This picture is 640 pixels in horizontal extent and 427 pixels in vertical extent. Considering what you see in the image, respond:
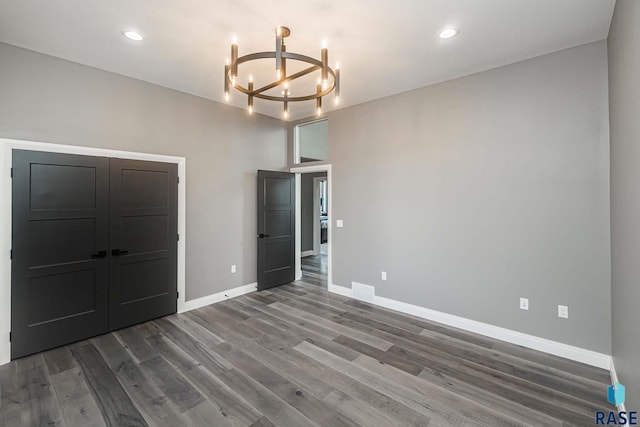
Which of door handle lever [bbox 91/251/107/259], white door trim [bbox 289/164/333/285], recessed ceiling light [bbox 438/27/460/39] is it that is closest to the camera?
recessed ceiling light [bbox 438/27/460/39]

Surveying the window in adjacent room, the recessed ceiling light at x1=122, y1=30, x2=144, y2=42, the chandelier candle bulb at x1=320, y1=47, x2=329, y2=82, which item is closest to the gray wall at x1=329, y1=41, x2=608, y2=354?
the window in adjacent room

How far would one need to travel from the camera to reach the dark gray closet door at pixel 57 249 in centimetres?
286

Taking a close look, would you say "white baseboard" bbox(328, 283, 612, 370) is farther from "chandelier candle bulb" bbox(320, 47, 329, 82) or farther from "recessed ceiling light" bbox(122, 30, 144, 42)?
"recessed ceiling light" bbox(122, 30, 144, 42)

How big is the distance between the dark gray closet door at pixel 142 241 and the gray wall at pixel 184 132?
247mm

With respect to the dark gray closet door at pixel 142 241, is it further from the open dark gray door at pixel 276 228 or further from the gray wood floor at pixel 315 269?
the gray wood floor at pixel 315 269

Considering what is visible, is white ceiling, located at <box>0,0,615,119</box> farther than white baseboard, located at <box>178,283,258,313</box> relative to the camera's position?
No

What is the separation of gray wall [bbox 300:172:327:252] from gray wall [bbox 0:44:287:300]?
8.05 feet

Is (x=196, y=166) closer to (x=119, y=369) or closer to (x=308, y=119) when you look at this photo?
(x=308, y=119)

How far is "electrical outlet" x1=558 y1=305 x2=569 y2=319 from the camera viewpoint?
2.88 meters

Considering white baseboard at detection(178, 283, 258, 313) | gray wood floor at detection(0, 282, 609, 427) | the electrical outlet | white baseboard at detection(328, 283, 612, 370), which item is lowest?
gray wood floor at detection(0, 282, 609, 427)

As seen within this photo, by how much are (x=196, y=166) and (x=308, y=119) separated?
7.21 ft

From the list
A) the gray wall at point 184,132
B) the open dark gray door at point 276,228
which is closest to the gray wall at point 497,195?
the open dark gray door at point 276,228

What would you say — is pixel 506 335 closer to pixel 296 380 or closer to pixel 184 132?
pixel 296 380

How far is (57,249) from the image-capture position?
120 inches
